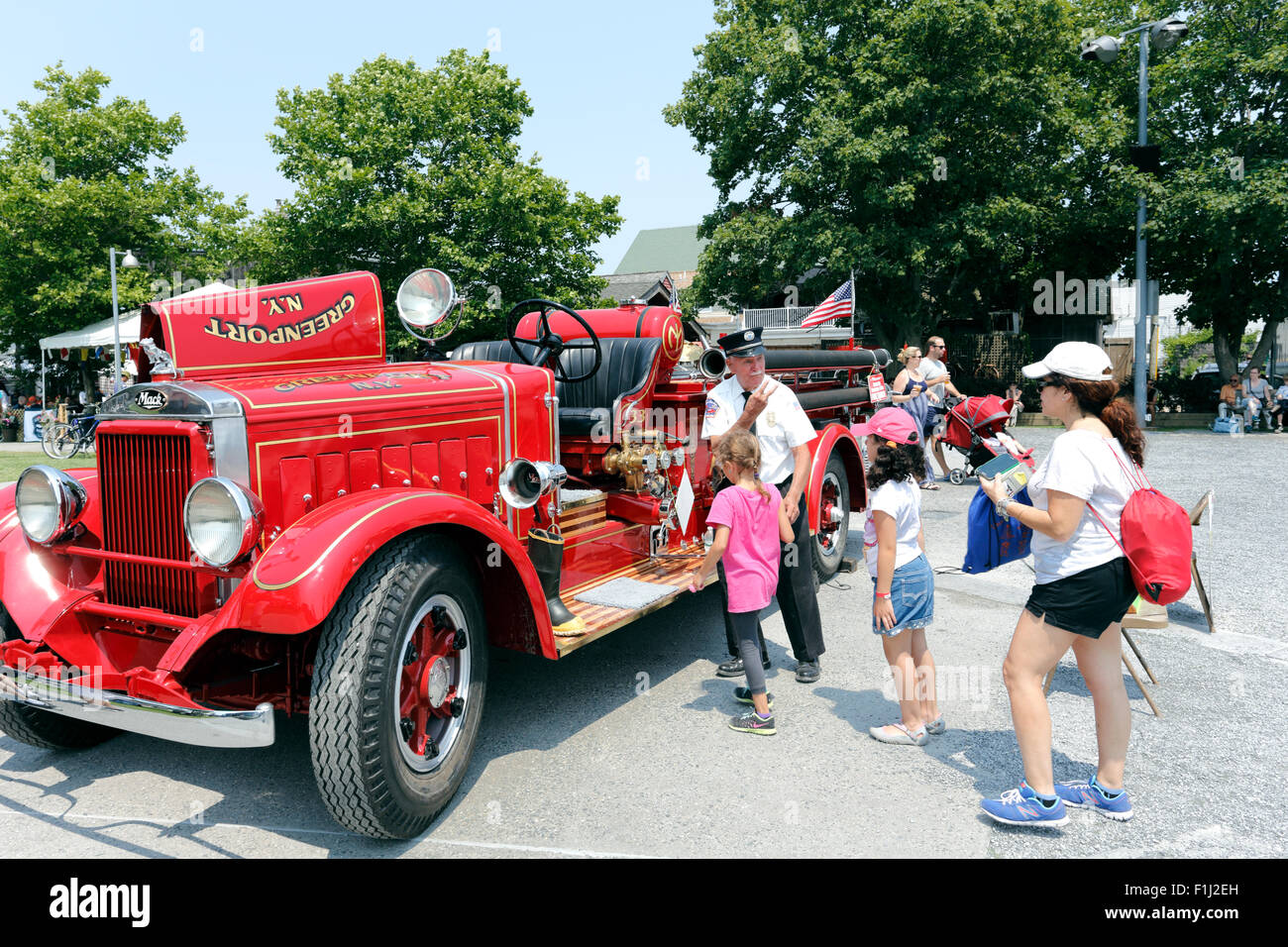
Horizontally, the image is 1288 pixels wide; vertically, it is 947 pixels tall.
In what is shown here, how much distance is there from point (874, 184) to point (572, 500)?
63.0 ft

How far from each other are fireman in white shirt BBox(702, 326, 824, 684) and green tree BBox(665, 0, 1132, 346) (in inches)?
712

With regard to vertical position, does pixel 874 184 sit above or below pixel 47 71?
below

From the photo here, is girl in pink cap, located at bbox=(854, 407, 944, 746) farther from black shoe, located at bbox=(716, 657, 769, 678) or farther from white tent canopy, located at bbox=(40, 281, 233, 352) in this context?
white tent canopy, located at bbox=(40, 281, 233, 352)

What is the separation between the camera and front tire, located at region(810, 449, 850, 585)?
630cm

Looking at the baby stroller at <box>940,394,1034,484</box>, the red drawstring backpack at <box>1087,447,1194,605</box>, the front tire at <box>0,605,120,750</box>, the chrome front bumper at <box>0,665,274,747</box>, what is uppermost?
the baby stroller at <box>940,394,1034,484</box>

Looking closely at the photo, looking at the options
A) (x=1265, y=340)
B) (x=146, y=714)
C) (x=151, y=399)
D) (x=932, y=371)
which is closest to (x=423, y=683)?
(x=146, y=714)

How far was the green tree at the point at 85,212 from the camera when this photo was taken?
2291 centimetres

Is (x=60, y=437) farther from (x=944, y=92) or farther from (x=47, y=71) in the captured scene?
(x=944, y=92)

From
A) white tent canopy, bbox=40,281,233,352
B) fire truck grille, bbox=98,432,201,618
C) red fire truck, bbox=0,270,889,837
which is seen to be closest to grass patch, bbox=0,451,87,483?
white tent canopy, bbox=40,281,233,352

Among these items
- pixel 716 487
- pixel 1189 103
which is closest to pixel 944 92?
pixel 1189 103

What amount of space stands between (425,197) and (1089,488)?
71.5 feet

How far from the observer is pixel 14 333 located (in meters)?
24.5

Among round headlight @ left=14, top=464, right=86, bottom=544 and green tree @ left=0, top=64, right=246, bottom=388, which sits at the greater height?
green tree @ left=0, top=64, right=246, bottom=388

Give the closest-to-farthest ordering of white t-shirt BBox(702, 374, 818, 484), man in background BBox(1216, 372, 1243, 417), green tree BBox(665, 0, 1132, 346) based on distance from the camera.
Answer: white t-shirt BBox(702, 374, 818, 484), man in background BBox(1216, 372, 1243, 417), green tree BBox(665, 0, 1132, 346)
